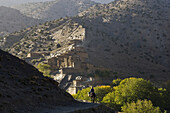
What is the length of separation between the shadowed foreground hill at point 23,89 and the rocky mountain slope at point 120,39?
52424mm

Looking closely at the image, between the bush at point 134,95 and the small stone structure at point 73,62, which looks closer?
the bush at point 134,95

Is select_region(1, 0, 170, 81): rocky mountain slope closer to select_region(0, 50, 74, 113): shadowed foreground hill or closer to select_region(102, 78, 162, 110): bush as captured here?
select_region(102, 78, 162, 110): bush

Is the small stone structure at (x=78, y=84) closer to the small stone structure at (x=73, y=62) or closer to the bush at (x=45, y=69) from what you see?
the small stone structure at (x=73, y=62)

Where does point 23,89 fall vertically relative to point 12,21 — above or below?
below

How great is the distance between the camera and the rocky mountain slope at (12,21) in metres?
155

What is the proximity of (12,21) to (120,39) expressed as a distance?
8649cm

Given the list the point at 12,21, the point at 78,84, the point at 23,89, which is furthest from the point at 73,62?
the point at 12,21

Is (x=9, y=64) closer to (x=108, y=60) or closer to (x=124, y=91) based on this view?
(x=124, y=91)

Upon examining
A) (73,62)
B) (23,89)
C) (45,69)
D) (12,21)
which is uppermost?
(12,21)

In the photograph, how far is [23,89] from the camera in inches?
668

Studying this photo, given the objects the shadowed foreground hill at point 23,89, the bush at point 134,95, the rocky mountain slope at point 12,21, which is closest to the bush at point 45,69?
the bush at point 134,95

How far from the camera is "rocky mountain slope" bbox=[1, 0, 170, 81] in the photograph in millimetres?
80625

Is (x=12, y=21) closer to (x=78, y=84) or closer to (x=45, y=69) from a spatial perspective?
(x=45, y=69)

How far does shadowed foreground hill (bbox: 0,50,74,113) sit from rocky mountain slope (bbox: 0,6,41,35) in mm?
133621
